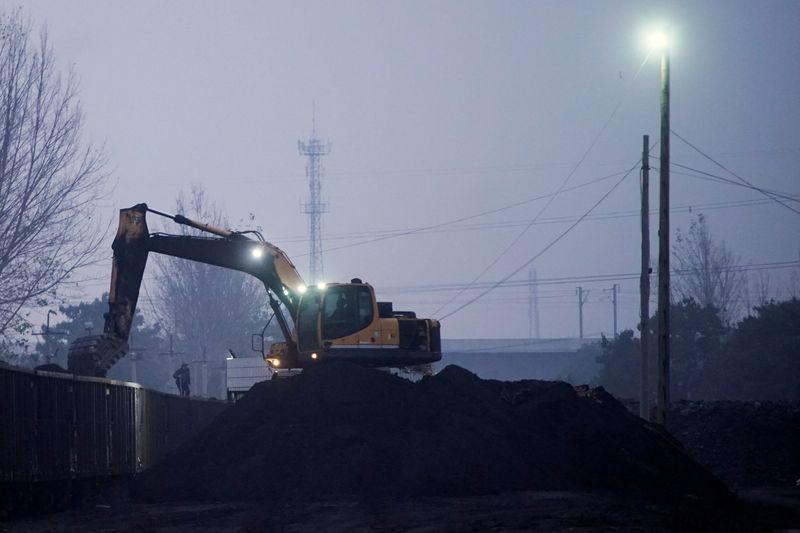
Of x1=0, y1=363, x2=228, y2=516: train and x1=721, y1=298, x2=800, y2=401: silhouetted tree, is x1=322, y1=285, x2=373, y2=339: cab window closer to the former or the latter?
x1=0, y1=363, x2=228, y2=516: train

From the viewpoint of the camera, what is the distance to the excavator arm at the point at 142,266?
26.1 metres

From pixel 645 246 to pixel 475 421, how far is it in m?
14.4

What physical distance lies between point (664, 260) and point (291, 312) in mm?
9580

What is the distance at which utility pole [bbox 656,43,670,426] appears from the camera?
27.9 meters

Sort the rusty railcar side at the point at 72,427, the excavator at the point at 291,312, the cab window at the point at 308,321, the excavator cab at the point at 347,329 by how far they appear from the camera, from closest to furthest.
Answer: the rusty railcar side at the point at 72,427, the excavator at the point at 291,312, the excavator cab at the point at 347,329, the cab window at the point at 308,321

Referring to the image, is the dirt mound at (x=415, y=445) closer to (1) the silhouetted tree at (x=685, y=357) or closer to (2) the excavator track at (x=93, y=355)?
(2) the excavator track at (x=93, y=355)

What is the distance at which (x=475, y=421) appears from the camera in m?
24.8

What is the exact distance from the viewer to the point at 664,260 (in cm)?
2828

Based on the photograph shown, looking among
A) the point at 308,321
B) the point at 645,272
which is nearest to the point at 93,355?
the point at 308,321

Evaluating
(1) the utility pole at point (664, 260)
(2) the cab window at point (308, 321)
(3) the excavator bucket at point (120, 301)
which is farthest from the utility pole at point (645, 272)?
(3) the excavator bucket at point (120, 301)

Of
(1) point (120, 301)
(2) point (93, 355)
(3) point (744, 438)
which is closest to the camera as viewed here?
(2) point (93, 355)

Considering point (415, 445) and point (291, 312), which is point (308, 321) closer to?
point (291, 312)

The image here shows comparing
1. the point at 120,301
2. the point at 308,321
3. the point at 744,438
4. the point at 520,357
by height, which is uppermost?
the point at 120,301

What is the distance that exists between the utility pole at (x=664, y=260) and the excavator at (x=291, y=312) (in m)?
5.61
